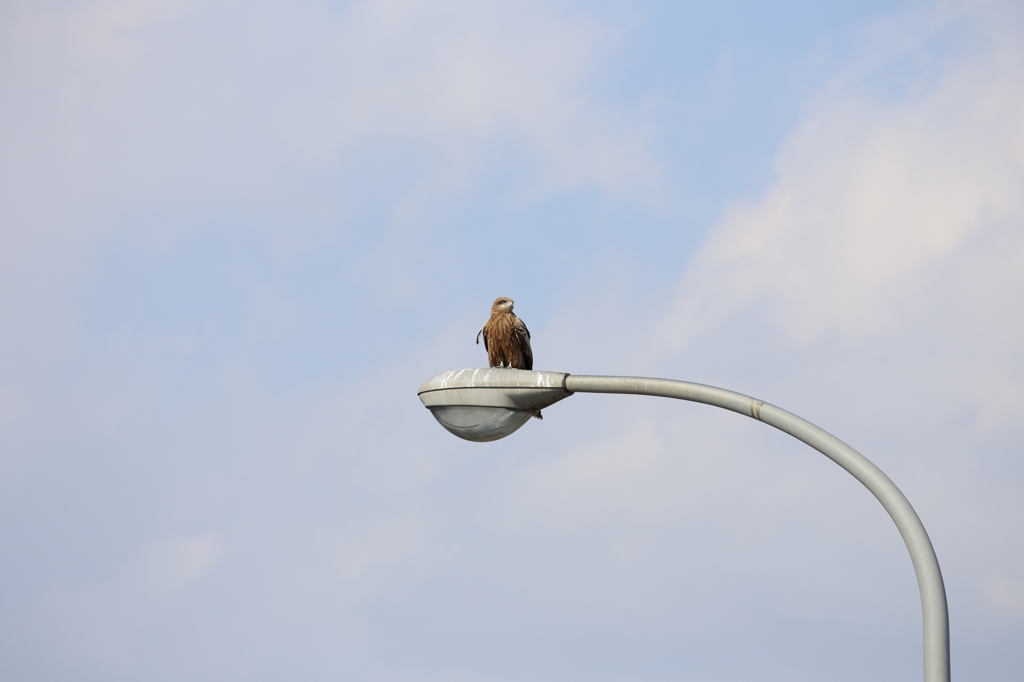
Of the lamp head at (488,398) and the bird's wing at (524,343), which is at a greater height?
Answer: the bird's wing at (524,343)

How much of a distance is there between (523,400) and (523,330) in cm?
265

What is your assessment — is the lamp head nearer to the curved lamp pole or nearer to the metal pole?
the curved lamp pole

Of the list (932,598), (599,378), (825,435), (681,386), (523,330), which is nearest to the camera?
(932,598)

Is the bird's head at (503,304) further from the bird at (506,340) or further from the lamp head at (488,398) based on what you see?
the lamp head at (488,398)

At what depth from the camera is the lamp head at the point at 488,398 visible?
7195 mm

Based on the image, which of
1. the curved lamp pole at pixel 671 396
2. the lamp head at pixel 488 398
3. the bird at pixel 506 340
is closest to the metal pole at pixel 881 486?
the curved lamp pole at pixel 671 396

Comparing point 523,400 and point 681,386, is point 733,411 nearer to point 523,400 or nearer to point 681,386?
point 681,386

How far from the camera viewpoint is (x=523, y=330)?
991cm

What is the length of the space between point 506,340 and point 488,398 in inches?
94.3

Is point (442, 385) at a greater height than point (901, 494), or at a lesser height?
greater

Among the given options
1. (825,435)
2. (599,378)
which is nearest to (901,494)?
(825,435)

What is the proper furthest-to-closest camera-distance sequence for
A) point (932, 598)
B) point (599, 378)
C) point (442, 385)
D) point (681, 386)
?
point (442, 385) < point (599, 378) < point (681, 386) < point (932, 598)

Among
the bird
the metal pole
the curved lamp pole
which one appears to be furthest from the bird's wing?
the metal pole

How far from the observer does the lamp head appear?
283 inches
